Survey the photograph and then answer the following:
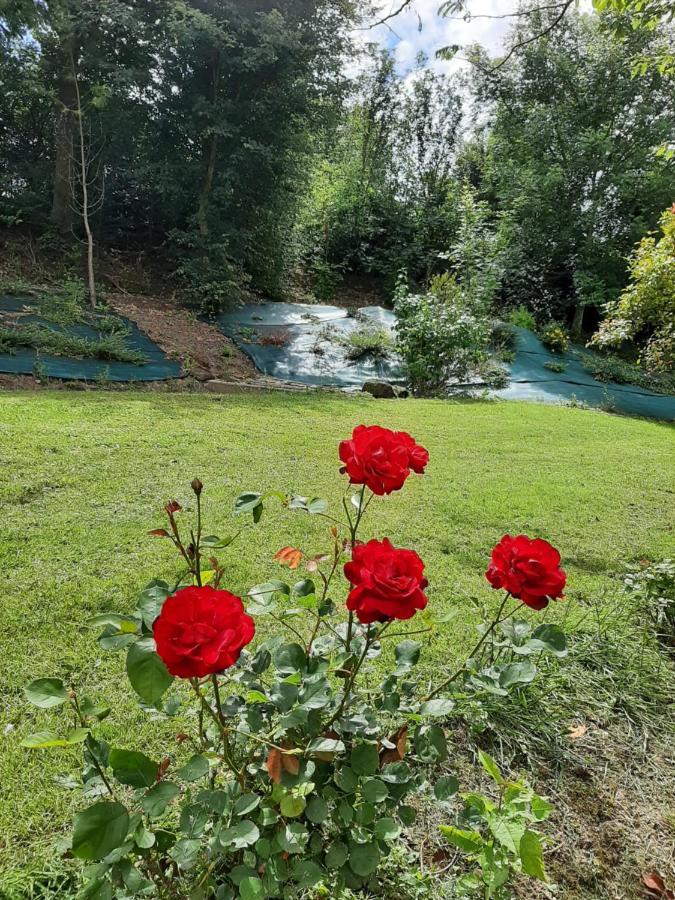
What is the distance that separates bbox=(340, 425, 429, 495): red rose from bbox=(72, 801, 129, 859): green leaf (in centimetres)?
56

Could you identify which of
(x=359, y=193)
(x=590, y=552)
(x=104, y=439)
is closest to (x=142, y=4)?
(x=359, y=193)

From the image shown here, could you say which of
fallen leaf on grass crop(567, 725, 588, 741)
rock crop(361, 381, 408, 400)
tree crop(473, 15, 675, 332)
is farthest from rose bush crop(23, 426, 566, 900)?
tree crop(473, 15, 675, 332)

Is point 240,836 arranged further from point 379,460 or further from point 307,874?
point 379,460

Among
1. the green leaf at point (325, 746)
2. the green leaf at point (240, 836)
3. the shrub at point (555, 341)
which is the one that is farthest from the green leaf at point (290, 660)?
the shrub at point (555, 341)

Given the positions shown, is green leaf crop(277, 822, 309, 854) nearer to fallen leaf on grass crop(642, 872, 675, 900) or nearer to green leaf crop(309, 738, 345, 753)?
green leaf crop(309, 738, 345, 753)

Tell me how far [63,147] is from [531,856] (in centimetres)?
1182

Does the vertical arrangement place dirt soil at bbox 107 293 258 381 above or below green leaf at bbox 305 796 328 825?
above

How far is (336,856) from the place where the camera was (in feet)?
2.54

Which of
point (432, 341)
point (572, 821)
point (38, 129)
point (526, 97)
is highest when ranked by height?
point (526, 97)

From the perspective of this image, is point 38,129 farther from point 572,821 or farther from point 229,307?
point 572,821

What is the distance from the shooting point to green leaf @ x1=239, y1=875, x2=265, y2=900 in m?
0.68

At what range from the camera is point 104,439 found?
344 cm

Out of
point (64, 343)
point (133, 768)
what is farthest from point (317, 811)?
point (64, 343)

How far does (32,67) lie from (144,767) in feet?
40.6
